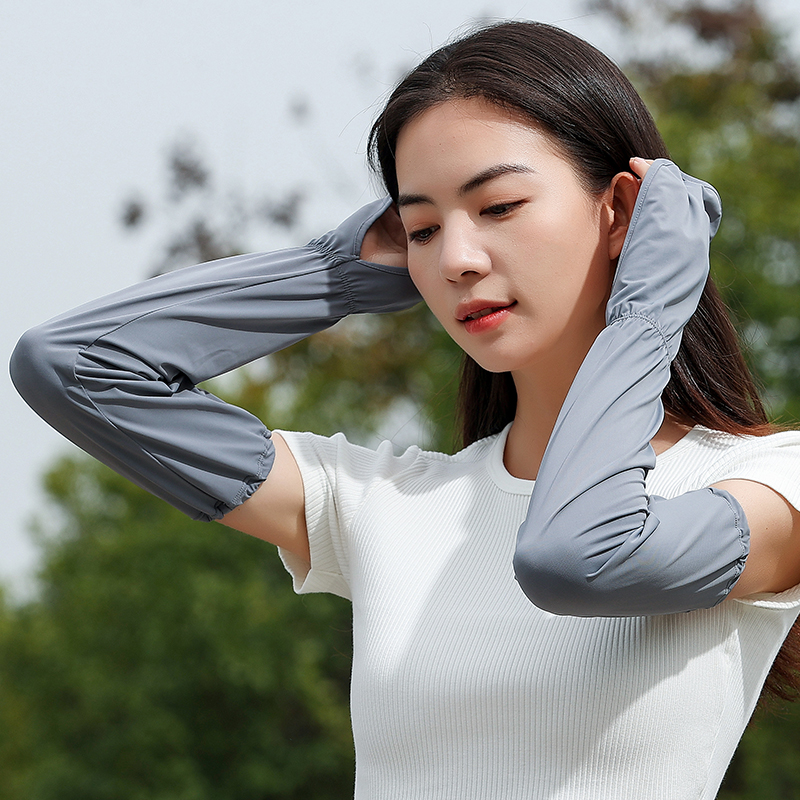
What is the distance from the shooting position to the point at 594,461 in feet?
4.27

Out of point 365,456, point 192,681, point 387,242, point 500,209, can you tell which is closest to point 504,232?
point 500,209

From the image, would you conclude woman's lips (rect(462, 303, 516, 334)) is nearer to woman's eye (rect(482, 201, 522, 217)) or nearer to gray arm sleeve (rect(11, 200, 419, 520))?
woman's eye (rect(482, 201, 522, 217))

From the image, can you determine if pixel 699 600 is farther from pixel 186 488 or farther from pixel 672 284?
pixel 186 488

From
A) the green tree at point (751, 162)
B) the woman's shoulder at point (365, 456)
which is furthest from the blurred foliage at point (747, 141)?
the woman's shoulder at point (365, 456)

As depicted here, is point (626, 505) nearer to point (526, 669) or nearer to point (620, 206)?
point (526, 669)

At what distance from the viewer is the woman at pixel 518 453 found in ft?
4.39

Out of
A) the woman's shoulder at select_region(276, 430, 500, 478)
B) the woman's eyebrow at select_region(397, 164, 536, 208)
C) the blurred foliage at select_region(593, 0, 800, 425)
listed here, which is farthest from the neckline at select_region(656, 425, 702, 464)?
the blurred foliage at select_region(593, 0, 800, 425)

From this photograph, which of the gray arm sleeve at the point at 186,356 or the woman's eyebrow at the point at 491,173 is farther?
the gray arm sleeve at the point at 186,356

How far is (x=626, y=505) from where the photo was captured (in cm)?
127

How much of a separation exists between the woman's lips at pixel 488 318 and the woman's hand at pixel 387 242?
299mm

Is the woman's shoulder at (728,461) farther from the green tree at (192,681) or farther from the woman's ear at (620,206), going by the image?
the green tree at (192,681)

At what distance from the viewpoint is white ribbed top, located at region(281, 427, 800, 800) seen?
1.39 metres

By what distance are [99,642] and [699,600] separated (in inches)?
319

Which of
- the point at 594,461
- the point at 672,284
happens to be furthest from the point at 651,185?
the point at 594,461
